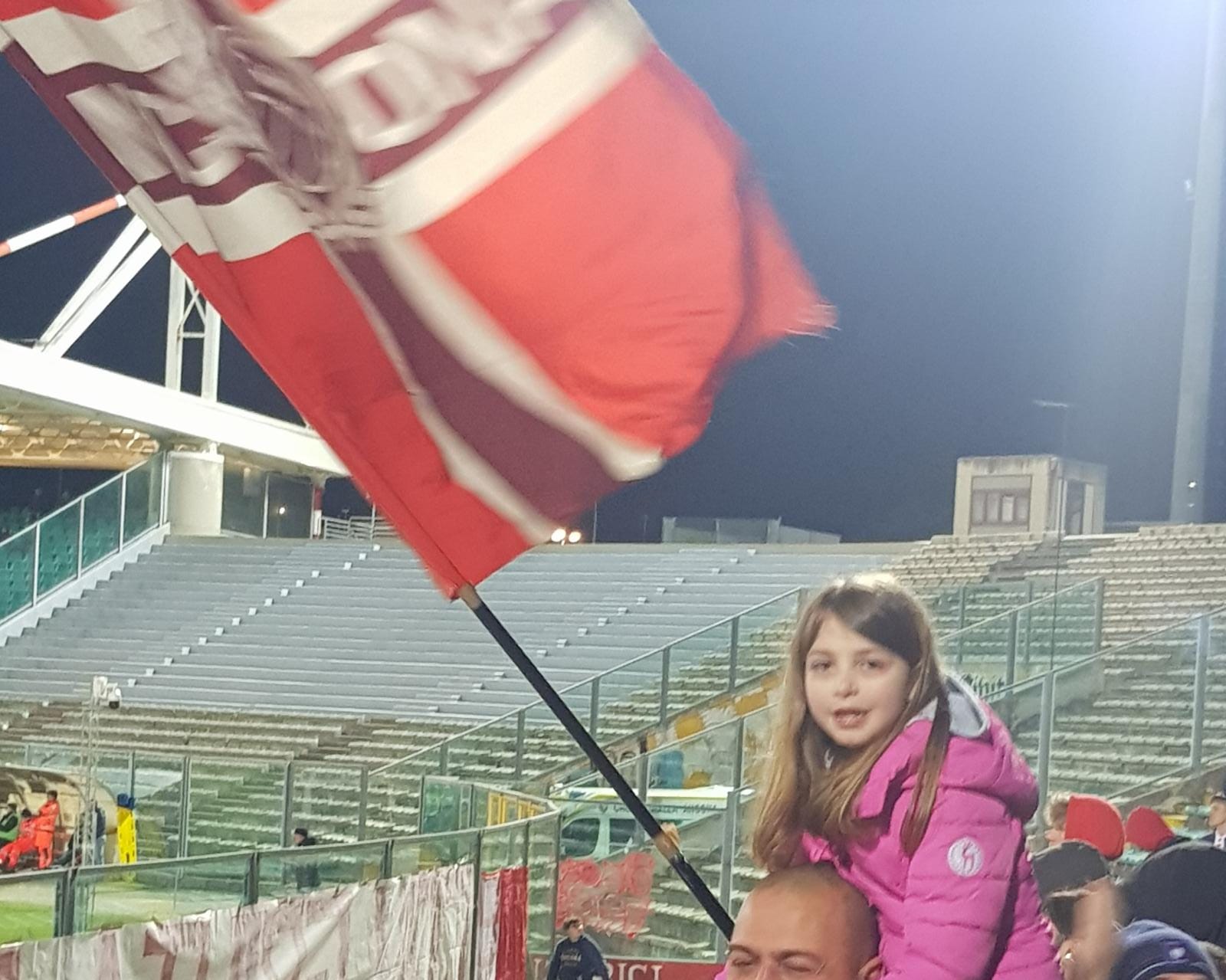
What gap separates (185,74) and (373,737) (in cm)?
1256

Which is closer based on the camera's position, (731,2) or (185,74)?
(185,74)

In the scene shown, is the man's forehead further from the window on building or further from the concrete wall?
the window on building

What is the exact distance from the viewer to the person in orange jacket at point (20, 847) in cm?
1092

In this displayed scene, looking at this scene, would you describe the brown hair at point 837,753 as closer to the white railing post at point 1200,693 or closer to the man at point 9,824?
the white railing post at point 1200,693

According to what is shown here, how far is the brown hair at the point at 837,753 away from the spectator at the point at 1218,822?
1.61 m

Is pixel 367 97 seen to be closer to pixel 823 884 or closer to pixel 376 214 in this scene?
pixel 376 214

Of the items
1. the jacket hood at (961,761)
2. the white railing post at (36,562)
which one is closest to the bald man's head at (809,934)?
the jacket hood at (961,761)

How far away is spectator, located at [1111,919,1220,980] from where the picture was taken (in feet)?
13.1

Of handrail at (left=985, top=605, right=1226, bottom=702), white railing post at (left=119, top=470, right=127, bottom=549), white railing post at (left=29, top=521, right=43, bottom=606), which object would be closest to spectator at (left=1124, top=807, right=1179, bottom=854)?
handrail at (left=985, top=605, right=1226, bottom=702)

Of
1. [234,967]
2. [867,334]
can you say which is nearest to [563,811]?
[867,334]

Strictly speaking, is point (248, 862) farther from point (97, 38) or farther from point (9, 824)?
point (9, 824)

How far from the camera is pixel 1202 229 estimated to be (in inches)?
242

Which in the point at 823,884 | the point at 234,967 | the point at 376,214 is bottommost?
the point at 234,967

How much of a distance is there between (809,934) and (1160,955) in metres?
1.39
